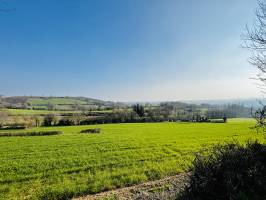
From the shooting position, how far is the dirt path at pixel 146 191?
32.5ft

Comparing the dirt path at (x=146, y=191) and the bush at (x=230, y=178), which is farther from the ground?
the bush at (x=230, y=178)

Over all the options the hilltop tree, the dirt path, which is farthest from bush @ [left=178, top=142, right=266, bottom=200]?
the hilltop tree

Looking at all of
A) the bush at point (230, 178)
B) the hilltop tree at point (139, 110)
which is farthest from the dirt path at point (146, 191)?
the hilltop tree at point (139, 110)

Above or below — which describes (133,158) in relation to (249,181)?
below

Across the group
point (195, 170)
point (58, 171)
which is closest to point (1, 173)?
point (58, 171)

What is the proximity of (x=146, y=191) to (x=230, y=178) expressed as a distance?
5.80 m

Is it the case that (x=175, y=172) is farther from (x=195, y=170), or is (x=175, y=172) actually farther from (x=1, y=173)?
(x=1, y=173)

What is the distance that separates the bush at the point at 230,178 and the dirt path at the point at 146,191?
3.27m

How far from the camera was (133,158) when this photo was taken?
62.5 ft

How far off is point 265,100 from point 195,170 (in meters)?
4.55

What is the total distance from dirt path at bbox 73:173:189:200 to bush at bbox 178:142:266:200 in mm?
3268

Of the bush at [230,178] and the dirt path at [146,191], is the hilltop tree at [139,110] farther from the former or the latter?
the bush at [230,178]

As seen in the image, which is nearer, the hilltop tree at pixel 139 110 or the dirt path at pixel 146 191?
the dirt path at pixel 146 191

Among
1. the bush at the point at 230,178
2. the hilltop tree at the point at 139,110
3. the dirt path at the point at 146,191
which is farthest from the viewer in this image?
the hilltop tree at the point at 139,110
